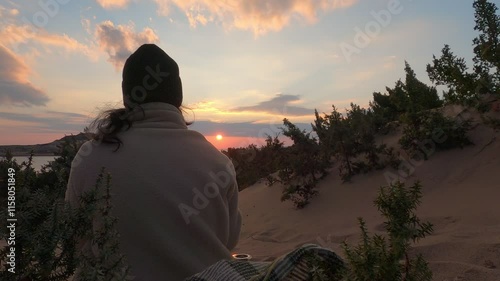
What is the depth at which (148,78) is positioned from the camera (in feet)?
9.46

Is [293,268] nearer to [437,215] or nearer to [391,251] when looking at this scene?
[391,251]

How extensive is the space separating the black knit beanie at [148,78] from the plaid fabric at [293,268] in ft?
4.61

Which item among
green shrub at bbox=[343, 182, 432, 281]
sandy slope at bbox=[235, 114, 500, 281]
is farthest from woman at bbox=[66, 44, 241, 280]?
sandy slope at bbox=[235, 114, 500, 281]

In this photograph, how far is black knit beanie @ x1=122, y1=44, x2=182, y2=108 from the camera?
2840 millimetres

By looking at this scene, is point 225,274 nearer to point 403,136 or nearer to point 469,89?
point 403,136

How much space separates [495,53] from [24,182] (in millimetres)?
8014

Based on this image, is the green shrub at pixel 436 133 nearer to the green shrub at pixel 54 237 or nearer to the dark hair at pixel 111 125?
the dark hair at pixel 111 125

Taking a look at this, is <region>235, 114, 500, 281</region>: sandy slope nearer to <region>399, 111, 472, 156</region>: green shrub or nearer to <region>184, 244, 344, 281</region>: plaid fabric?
<region>399, 111, 472, 156</region>: green shrub

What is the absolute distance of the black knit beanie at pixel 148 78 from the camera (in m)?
2.84

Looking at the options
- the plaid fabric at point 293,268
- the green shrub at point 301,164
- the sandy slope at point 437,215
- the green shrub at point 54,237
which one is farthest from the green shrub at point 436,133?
the green shrub at point 54,237

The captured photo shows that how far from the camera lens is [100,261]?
53.2 inches

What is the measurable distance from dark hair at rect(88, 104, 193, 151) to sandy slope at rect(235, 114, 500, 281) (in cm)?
312

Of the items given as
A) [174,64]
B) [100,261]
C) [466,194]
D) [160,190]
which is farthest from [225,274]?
[466,194]

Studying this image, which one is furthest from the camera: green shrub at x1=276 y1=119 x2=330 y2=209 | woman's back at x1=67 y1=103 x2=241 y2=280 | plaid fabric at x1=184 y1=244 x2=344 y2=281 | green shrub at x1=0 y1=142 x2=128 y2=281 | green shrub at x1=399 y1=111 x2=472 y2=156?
green shrub at x1=276 y1=119 x2=330 y2=209
